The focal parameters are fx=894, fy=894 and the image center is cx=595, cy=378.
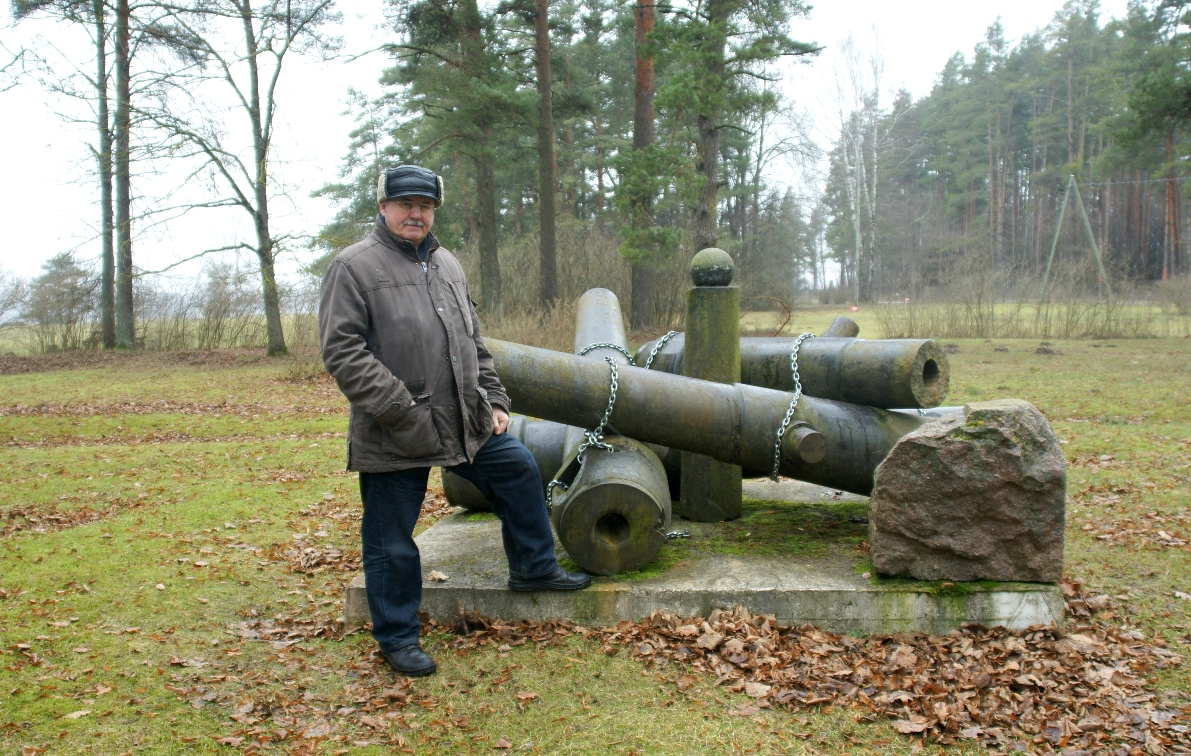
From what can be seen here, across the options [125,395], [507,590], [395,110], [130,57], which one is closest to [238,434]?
[125,395]

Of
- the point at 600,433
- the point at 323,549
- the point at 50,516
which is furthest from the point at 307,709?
A: the point at 50,516

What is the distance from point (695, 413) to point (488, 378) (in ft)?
3.78

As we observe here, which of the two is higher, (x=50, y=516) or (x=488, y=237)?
(x=488, y=237)

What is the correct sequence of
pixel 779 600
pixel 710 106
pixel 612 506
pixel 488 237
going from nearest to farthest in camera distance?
pixel 779 600 → pixel 612 506 → pixel 710 106 → pixel 488 237

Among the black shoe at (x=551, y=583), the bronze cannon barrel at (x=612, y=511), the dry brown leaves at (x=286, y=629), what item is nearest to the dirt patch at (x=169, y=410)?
the dry brown leaves at (x=286, y=629)

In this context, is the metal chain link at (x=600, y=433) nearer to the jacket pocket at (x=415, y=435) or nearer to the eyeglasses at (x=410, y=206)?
the jacket pocket at (x=415, y=435)

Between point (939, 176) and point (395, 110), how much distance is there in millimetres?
35383

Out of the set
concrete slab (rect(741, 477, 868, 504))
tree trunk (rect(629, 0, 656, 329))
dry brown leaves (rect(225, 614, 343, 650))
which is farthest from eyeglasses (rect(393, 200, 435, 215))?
tree trunk (rect(629, 0, 656, 329))

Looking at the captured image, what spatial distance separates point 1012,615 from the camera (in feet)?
13.4

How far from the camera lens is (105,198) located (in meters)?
24.9

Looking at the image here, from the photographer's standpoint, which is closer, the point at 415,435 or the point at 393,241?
the point at 415,435

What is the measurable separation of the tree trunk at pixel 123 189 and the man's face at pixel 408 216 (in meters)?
19.6

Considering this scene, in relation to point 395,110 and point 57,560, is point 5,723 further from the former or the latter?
point 395,110

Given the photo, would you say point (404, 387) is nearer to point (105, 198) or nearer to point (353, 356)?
point (353, 356)
